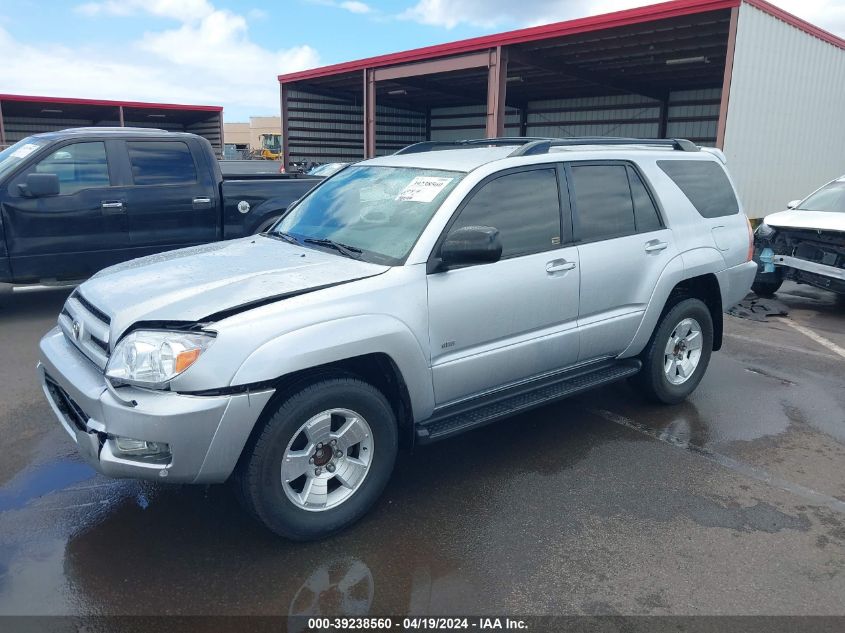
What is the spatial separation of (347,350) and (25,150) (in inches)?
237

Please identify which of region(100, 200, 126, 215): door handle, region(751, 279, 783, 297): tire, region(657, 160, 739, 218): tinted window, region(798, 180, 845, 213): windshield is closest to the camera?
region(657, 160, 739, 218): tinted window

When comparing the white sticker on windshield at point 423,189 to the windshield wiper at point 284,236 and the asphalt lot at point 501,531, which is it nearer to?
the windshield wiper at point 284,236

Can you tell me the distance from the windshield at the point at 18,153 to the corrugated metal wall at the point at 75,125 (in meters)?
22.5

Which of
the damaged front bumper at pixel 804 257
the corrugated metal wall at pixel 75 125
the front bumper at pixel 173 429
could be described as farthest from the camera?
the corrugated metal wall at pixel 75 125

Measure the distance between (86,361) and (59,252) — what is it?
453 cm

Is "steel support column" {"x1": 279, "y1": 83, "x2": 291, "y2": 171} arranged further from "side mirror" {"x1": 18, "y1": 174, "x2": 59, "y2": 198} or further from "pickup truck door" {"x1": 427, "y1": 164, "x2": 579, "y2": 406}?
"pickup truck door" {"x1": 427, "y1": 164, "x2": 579, "y2": 406}

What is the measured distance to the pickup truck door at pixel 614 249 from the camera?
418 cm

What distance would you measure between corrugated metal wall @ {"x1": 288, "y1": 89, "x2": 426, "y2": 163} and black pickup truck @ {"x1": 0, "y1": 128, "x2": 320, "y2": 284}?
16.0 meters

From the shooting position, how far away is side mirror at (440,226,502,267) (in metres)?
3.34

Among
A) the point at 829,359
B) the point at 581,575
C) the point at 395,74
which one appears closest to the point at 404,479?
the point at 581,575

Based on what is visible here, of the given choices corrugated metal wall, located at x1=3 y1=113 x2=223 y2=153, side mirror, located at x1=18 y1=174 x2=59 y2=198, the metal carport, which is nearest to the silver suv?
side mirror, located at x1=18 y1=174 x2=59 y2=198

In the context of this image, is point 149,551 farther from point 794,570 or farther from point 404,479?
point 794,570

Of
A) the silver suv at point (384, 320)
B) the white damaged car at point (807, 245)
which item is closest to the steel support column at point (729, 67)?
the white damaged car at point (807, 245)

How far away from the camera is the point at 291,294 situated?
3.02 m
